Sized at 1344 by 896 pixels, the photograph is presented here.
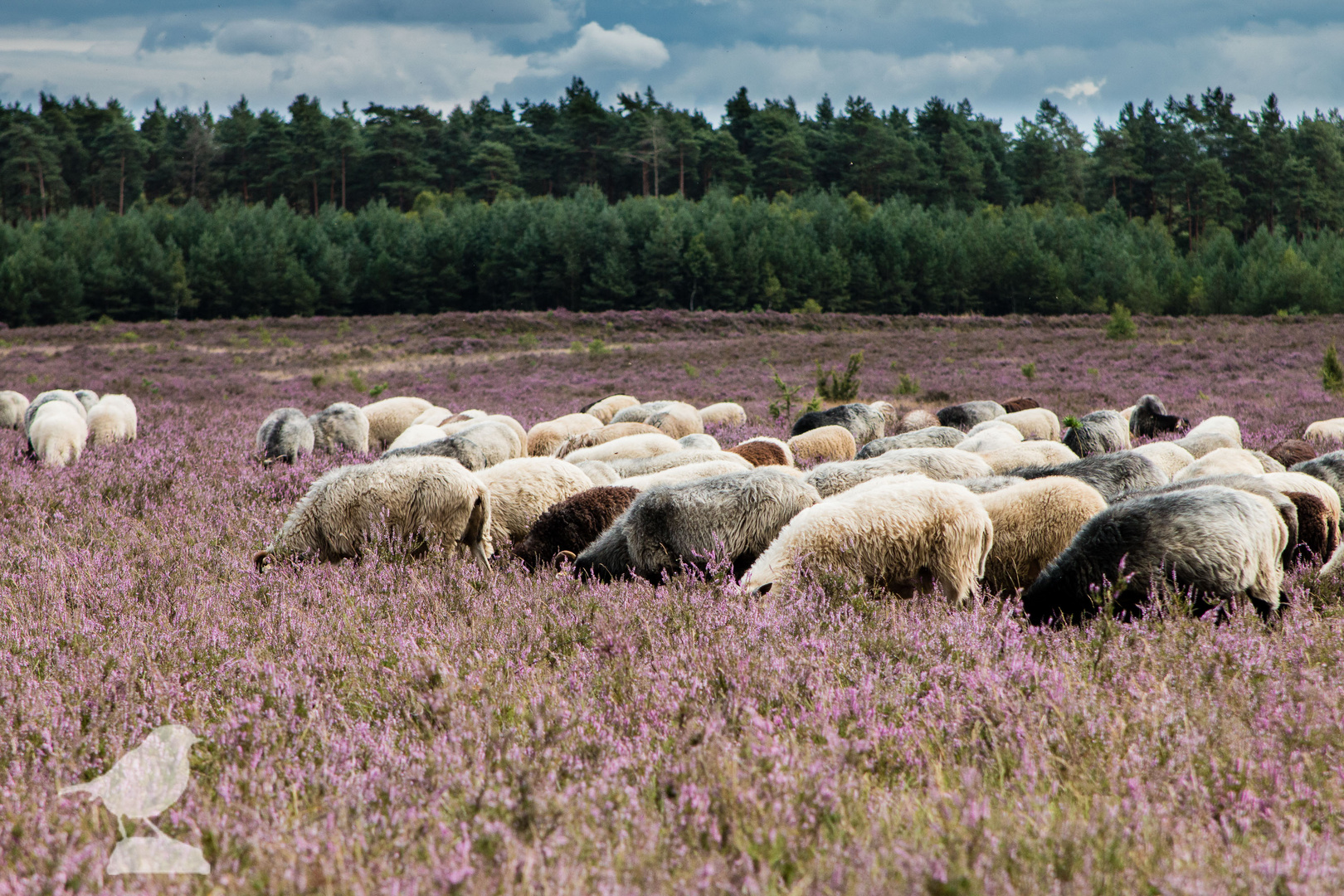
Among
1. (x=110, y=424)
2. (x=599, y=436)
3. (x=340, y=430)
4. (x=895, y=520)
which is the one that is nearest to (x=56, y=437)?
(x=110, y=424)

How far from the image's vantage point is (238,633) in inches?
155

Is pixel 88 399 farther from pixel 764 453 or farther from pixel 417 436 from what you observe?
pixel 764 453

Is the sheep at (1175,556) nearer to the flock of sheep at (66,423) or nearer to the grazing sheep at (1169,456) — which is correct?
the grazing sheep at (1169,456)

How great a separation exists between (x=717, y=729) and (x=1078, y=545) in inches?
109

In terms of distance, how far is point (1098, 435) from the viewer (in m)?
12.1

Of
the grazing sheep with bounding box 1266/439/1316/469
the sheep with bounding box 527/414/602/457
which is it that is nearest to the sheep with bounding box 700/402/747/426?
the sheep with bounding box 527/414/602/457

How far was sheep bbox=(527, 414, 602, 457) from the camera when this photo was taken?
12.5m

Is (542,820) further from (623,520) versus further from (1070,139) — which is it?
(1070,139)

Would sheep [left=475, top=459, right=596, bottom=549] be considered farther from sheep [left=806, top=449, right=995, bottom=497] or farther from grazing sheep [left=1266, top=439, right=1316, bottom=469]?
grazing sheep [left=1266, top=439, right=1316, bottom=469]

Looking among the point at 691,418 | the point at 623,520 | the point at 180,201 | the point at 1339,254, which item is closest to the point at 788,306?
the point at 1339,254

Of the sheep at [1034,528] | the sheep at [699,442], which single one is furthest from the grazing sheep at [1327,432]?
the sheep at [1034,528]

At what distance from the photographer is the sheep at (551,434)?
12.5m

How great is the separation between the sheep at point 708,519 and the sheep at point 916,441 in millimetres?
4696

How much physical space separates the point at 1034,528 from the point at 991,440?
5.44 metres
